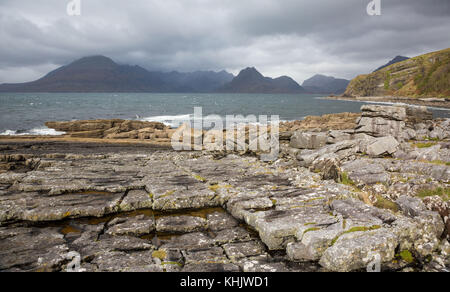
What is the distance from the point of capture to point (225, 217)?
10078mm

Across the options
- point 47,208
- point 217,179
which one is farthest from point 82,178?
point 217,179

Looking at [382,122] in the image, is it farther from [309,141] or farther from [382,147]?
[382,147]

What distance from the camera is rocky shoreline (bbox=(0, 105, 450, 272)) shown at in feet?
23.4

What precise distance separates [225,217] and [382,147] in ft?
55.1

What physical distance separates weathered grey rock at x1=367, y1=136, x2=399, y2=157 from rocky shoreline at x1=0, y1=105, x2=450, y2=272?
10.1 ft

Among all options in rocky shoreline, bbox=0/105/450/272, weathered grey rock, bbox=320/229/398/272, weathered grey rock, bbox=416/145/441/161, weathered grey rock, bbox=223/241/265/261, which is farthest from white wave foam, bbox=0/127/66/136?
weathered grey rock, bbox=416/145/441/161

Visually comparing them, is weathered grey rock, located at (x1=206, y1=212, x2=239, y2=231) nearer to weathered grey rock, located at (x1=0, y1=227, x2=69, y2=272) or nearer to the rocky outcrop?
weathered grey rock, located at (x1=0, y1=227, x2=69, y2=272)

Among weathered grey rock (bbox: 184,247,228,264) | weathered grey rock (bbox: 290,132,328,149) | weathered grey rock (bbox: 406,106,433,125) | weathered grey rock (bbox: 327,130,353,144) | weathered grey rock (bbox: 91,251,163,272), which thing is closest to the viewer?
weathered grey rock (bbox: 91,251,163,272)

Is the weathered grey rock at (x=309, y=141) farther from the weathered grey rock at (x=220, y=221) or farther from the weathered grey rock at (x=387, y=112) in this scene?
the weathered grey rock at (x=220, y=221)

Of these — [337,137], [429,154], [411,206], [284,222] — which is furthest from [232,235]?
[337,137]

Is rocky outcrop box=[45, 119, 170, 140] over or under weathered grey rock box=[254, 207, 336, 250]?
over

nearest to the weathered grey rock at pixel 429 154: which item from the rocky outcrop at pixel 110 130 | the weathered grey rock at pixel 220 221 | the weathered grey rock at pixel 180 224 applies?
the weathered grey rock at pixel 220 221

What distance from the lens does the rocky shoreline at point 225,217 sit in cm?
714

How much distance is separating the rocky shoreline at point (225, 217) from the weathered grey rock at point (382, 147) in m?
3.09
